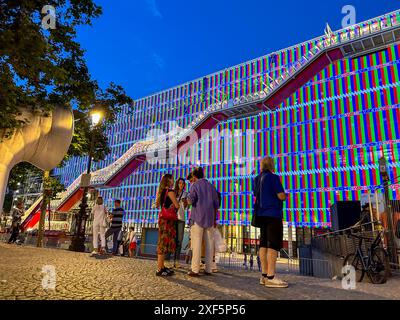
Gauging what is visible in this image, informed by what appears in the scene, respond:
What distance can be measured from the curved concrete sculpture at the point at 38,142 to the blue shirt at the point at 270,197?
662 centimetres

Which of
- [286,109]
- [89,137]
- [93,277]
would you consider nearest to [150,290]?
[93,277]

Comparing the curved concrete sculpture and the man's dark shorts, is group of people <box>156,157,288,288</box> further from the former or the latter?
the curved concrete sculpture

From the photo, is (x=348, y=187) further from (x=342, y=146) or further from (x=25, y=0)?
(x=25, y=0)

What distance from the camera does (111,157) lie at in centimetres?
7025

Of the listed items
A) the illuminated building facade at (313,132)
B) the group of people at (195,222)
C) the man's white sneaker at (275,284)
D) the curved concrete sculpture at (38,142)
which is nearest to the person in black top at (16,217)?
the curved concrete sculpture at (38,142)

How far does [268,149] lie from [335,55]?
3200 centimetres

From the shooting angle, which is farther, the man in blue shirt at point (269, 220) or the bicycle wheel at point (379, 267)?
the bicycle wheel at point (379, 267)

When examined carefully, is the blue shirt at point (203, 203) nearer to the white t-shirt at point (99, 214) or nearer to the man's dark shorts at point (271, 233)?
the man's dark shorts at point (271, 233)

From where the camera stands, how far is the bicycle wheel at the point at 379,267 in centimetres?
531

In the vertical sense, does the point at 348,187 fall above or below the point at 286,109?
below

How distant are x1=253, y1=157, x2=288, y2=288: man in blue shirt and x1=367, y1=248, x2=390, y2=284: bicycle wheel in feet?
6.58

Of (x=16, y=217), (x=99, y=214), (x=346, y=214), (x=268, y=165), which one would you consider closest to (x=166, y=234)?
(x=268, y=165)

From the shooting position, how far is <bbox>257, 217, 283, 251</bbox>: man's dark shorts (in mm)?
4438

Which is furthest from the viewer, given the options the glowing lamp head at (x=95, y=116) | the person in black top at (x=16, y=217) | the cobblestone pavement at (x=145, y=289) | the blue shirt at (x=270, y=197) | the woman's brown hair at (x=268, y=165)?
the person in black top at (x=16, y=217)
